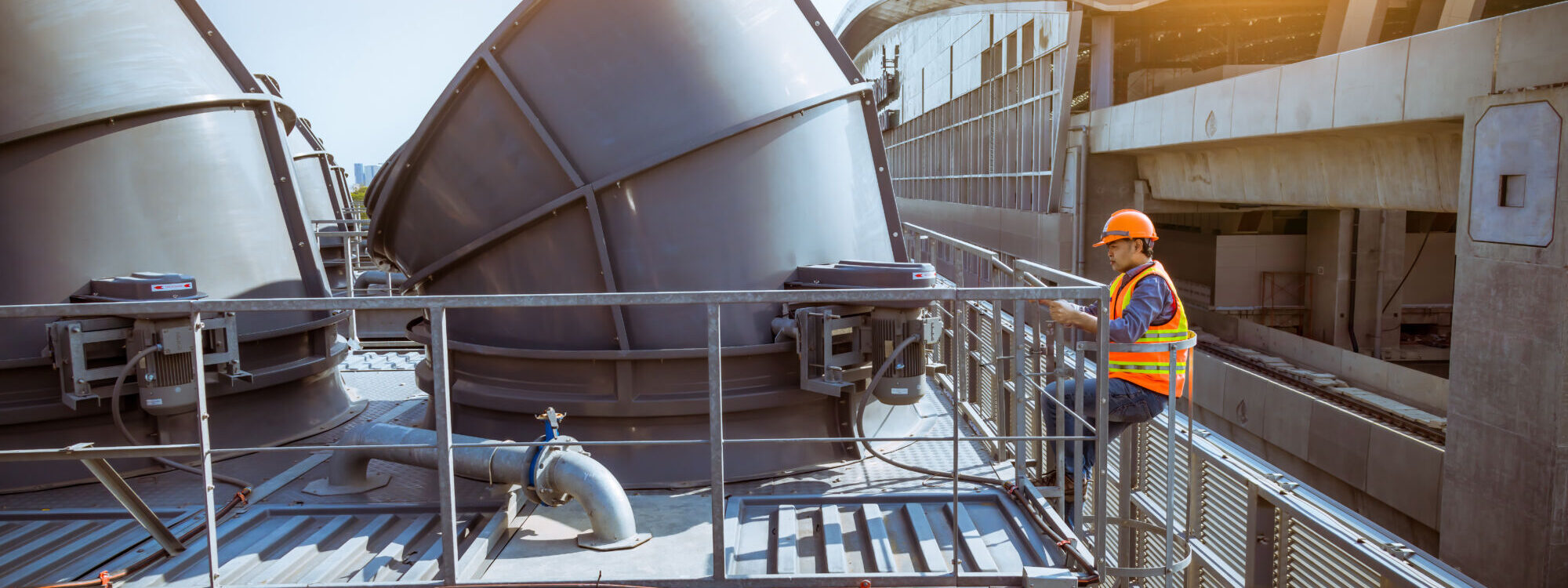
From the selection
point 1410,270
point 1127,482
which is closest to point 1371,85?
point 1127,482

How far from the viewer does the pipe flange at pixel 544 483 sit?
183 inches

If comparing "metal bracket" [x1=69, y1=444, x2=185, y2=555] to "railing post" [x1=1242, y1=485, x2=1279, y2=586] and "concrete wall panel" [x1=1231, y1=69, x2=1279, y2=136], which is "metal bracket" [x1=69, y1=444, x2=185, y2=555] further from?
"concrete wall panel" [x1=1231, y1=69, x2=1279, y2=136]

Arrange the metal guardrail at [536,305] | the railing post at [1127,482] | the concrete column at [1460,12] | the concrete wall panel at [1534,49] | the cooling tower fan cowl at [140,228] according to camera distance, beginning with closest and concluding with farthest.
Answer: 1. the metal guardrail at [536,305]
2. the railing post at [1127,482]
3. the cooling tower fan cowl at [140,228]
4. the concrete wall panel at [1534,49]
5. the concrete column at [1460,12]

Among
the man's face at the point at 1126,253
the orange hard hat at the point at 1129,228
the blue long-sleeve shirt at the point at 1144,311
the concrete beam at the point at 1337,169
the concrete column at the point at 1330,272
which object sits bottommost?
the concrete column at the point at 1330,272

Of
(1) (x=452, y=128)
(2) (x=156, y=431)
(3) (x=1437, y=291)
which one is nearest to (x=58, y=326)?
Answer: (2) (x=156, y=431)

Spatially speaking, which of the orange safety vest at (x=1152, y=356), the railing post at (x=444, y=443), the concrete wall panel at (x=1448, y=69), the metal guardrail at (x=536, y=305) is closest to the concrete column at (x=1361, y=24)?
the concrete wall panel at (x=1448, y=69)

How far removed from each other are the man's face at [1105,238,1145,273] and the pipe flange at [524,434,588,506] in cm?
284

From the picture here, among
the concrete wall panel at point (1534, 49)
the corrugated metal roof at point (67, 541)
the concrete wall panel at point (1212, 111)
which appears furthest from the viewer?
the concrete wall panel at point (1212, 111)

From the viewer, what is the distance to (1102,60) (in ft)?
71.5

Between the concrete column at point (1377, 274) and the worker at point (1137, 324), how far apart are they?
1850cm

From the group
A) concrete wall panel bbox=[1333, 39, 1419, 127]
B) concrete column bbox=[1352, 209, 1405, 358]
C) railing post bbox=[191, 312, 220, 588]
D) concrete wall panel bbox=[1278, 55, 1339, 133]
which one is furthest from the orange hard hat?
concrete column bbox=[1352, 209, 1405, 358]

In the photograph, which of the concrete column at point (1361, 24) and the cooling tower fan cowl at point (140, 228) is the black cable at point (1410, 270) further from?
the cooling tower fan cowl at point (140, 228)

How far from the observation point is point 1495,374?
991 centimetres

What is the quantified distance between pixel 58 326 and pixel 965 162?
91.8 ft
